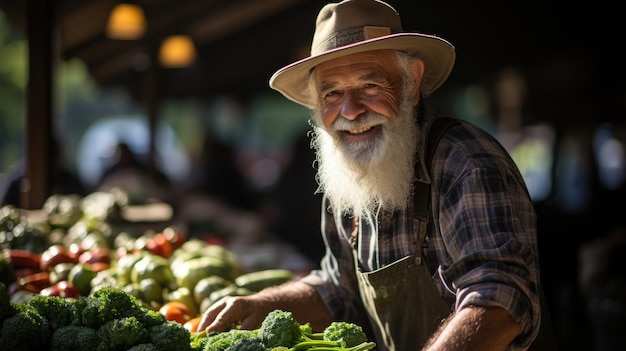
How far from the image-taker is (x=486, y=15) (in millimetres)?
10055

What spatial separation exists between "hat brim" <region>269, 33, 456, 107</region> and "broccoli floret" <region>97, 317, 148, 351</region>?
3.59 feet

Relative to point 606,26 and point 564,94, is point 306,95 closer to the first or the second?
point 606,26

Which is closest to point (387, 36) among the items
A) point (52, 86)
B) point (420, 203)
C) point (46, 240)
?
point (420, 203)

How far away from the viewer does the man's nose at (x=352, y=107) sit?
280 centimetres

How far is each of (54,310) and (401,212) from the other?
125cm

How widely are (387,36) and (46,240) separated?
3044mm

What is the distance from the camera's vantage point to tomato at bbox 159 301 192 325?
347cm

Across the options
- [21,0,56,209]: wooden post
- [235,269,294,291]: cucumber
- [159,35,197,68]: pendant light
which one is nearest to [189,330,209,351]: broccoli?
[235,269,294,291]: cucumber

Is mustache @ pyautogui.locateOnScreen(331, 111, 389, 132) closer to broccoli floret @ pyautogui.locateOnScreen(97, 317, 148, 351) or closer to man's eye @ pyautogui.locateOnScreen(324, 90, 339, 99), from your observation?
man's eye @ pyautogui.locateOnScreen(324, 90, 339, 99)

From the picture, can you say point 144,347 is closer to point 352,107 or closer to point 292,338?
point 292,338

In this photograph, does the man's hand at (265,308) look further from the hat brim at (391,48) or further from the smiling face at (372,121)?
the hat brim at (391,48)

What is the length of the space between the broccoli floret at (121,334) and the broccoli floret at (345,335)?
580 millimetres

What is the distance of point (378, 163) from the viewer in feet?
9.24

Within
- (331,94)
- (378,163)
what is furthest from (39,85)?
(378,163)
